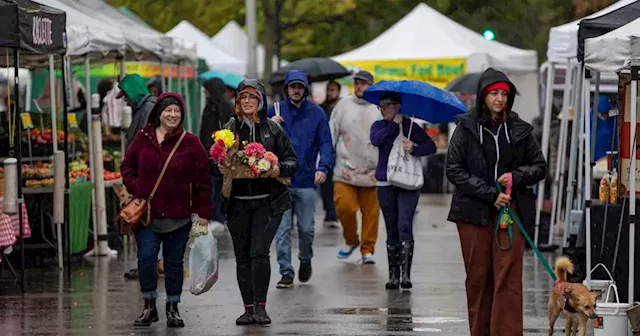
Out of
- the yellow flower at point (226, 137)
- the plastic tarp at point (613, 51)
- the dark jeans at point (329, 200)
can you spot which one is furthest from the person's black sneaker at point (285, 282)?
the dark jeans at point (329, 200)

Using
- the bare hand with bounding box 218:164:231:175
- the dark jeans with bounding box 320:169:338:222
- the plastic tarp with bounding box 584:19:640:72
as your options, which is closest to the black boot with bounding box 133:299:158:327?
the bare hand with bounding box 218:164:231:175

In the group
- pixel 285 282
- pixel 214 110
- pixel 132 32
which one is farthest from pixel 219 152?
pixel 214 110

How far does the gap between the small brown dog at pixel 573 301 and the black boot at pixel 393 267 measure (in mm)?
3439

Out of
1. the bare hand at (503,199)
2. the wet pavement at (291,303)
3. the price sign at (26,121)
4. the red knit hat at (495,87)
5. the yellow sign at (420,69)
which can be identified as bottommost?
the wet pavement at (291,303)

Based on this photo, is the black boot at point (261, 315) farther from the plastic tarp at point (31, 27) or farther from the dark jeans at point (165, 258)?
the plastic tarp at point (31, 27)

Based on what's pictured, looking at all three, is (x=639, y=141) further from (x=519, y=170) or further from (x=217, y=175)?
(x=217, y=175)

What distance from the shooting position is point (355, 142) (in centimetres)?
1508

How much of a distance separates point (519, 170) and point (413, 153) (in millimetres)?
4031

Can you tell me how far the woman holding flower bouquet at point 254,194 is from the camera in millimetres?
10367

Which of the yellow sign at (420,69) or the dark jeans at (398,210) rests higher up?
the yellow sign at (420,69)

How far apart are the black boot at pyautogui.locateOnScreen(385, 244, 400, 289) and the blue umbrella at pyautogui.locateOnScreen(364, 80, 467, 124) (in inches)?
48.6

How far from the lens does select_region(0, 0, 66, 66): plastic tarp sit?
462 inches

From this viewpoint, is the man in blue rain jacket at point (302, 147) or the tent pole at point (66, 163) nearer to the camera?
the man in blue rain jacket at point (302, 147)

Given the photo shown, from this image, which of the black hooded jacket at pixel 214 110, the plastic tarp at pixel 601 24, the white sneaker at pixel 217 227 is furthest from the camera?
the white sneaker at pixel 217 227
